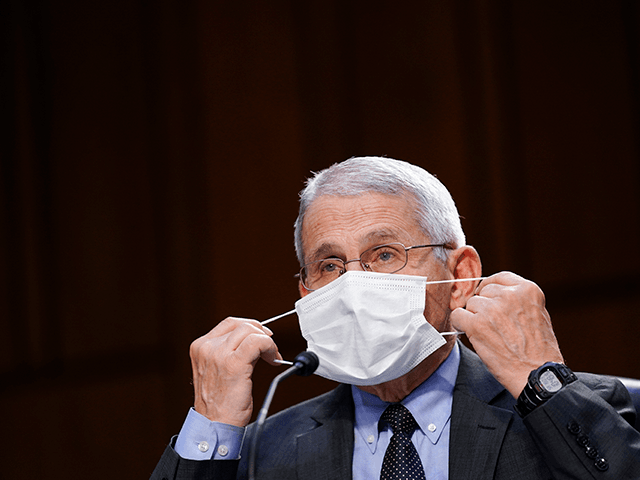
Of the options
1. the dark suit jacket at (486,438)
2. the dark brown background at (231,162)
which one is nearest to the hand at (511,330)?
the dark suit jacket at (486,438)

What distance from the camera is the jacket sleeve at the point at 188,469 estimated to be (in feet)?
4.80

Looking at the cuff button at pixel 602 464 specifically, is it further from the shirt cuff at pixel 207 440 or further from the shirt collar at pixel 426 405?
the shirt cuff at pixel 207 440

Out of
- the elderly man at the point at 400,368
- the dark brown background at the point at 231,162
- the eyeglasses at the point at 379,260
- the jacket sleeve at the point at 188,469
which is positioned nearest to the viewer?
the elderly man at the point at 400,368

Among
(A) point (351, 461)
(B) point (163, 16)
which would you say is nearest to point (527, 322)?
(A) point (351, 461)

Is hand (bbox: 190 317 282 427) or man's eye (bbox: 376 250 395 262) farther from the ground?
man's eye (bbox: 376 250 395 262)

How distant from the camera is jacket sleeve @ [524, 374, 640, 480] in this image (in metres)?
1.20

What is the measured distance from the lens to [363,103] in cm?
273

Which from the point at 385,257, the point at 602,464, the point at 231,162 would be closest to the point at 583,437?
the point at 602,464

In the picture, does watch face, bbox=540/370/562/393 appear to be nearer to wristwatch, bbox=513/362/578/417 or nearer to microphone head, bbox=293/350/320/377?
wristwatch, bbox=513/362/578/417

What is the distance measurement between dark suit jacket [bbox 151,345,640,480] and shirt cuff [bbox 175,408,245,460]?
0.07ft

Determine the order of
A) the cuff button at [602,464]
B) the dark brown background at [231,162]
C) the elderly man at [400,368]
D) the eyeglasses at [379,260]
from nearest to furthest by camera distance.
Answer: the cuff button at [602,464], the elderly man at [400,368], the eyeglasses at [379,260], the dark brown background at [231,162]

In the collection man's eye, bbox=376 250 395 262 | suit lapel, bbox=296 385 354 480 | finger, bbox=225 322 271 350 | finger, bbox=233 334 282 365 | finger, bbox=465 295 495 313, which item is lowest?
suit lapel, bbox=296 385 354 480

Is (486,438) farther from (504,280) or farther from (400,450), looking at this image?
(504,280)

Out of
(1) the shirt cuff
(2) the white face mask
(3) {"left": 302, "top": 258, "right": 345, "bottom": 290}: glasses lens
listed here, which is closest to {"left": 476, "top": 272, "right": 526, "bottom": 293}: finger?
(2) the white face mask
